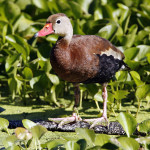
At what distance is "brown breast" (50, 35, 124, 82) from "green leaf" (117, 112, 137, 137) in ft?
2.80

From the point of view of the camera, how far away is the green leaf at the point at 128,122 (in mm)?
2776

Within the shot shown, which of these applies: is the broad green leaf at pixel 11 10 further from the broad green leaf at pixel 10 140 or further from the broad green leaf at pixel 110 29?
the broad green leaf at pixel 10 140

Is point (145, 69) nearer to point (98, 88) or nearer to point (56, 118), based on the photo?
point (98, 88)

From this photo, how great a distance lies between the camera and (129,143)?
2.53 meters

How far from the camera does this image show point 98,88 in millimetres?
4066

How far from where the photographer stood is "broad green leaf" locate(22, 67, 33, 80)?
13.6ft

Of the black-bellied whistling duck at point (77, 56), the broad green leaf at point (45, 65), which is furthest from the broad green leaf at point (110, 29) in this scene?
the broad green leaf at point (45, 65)

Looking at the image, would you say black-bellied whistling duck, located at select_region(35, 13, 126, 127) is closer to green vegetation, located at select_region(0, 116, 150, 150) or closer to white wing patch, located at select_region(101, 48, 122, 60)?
white wing patch, located at select_region(101, 48, 122, 60)

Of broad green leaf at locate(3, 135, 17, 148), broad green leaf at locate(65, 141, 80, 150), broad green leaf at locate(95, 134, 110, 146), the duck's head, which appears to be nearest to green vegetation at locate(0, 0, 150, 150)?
the duck's head

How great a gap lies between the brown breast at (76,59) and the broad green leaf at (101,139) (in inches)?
40.3

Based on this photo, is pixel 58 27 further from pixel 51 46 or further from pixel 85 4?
pixel 85 4

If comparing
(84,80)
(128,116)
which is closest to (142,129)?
(128,116)

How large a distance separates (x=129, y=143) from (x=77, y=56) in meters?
1.22

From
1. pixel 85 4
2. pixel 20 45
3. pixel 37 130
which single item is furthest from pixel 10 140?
pixel 85 4
